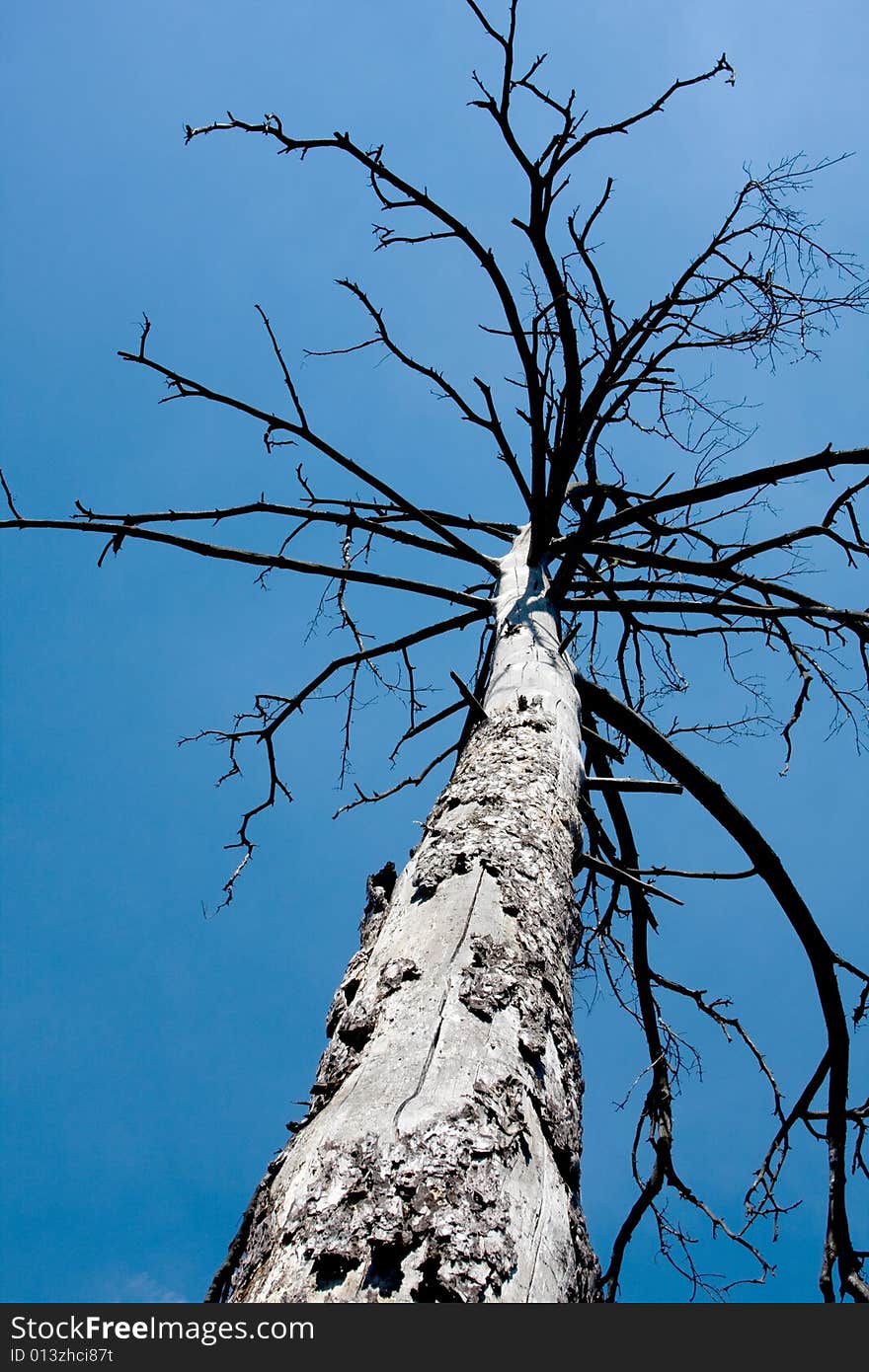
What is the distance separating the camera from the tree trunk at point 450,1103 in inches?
45.7

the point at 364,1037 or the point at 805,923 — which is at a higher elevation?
the point at 805,923

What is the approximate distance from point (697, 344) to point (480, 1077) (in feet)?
12.7

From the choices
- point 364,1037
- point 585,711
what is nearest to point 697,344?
point 585,711

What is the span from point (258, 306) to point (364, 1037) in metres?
3.01

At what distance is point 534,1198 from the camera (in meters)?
1.34

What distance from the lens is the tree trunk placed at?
116cm

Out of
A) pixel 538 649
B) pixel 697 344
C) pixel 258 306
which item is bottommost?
pixel 538 649

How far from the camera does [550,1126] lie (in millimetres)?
1497

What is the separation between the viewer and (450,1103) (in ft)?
4.49

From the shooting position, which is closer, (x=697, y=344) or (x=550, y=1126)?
(x=550, y=1126)
